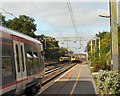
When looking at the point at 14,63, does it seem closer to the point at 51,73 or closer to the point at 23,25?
the point at 51,73

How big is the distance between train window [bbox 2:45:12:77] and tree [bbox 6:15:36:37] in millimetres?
76459

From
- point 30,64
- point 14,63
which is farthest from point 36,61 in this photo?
Result: point 14,63

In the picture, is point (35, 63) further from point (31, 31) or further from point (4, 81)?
point (31, 31)

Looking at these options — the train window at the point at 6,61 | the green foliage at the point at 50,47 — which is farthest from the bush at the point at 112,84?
the green foliage at the point at 50,47

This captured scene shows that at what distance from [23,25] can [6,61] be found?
81.2 metres

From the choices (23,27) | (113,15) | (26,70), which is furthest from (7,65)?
(23,27)

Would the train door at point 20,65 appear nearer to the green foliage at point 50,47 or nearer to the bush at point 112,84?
the bush at point 112,84

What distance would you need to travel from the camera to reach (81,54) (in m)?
165

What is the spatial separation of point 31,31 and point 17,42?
81145 millimetres

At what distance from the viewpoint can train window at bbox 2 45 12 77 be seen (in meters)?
11.2

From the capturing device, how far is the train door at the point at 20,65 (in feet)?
41.9

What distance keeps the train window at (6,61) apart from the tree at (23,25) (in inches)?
A: 3010

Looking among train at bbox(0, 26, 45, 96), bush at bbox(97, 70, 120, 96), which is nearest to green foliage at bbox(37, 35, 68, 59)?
train at bbox(0, 26, 45, 96)

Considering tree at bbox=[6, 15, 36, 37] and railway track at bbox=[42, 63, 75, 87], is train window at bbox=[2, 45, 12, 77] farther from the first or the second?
tree at bbox=[6, 15, 36, 37]
